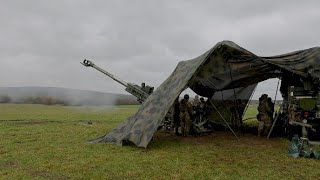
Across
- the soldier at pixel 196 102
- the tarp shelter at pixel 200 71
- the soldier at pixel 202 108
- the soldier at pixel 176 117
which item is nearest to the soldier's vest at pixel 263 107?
the tarp shelter at pixel 200 71

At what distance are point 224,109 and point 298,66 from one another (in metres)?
5.39

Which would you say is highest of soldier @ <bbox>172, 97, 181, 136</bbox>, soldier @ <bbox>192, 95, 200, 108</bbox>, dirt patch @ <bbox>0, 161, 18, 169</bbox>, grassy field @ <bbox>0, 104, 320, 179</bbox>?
soldier @ <bbox>192, 95, 200, 108</bbox>

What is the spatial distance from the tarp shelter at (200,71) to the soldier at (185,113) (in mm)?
1250

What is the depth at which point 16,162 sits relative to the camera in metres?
10.2

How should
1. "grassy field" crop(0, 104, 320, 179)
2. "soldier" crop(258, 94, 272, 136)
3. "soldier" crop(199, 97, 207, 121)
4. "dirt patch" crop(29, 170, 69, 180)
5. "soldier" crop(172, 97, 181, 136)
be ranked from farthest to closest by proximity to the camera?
"soldier" crop(199, 97, 207, 121)
"soldier" crop(172, 97, 181, 136)
"soldier" crop(258, 94, 272, 136)
"grassy field" crop(0, 104, 320, 179)
"dirt patch" crop(29, 170, 69, 180)

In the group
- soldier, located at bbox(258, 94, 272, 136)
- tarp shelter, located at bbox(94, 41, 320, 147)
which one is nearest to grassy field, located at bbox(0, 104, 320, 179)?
tarp shelter, located at bbox(94, 41, 320, 147)

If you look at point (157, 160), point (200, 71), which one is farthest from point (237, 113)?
point (157, 160)

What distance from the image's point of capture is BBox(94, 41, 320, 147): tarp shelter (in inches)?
499

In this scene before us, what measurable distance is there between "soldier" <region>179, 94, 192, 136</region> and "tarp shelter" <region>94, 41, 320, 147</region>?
125 cm

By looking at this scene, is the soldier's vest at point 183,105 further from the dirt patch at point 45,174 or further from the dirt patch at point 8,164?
the dirt patch at point 45,174

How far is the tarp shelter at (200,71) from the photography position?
12680mm

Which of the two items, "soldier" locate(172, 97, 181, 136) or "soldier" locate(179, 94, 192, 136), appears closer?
"soldier" locate(179, 94, 192, 136)

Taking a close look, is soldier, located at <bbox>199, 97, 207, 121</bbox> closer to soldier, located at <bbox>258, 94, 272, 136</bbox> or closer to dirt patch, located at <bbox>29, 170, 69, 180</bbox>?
soldier, located at <bbox>258, 94, 272, 136</bbox>

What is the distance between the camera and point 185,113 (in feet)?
50.5
